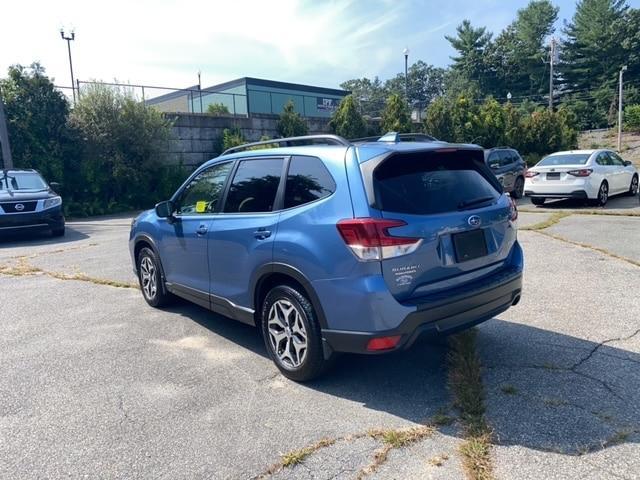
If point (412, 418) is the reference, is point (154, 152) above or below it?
Result: above

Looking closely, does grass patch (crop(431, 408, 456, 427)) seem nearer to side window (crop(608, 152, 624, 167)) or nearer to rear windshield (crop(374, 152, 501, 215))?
rear windshield (crop(374, 152, 501, 215))

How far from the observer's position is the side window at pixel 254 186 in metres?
4.08

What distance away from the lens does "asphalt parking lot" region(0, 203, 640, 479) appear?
284cm

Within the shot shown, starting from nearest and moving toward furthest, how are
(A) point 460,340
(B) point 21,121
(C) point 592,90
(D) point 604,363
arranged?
1. (D) point 604,363
2. (A) point 460,340
3. (B) point 21,121
4. (C) point 592,90

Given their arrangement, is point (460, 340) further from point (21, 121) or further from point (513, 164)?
point (21, 121)

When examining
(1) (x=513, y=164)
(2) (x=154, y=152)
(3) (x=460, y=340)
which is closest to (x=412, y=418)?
(3) (x=460, y=340)

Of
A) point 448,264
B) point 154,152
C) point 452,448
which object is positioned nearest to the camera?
point 452,448

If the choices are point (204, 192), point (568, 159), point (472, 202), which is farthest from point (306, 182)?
point (568, 159)

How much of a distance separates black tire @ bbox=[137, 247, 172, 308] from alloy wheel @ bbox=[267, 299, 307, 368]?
218cm

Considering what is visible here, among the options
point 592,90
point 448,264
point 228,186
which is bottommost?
point 448,264

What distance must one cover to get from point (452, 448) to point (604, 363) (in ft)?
5.92

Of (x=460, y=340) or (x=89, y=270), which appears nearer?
(x=460, y=340)

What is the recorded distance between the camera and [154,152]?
19281 mm

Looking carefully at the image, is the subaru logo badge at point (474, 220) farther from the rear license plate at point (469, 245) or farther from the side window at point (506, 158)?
the side window at point (506, 158)
